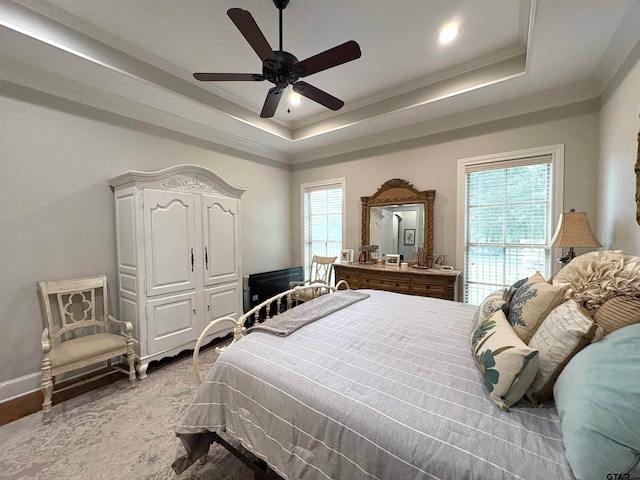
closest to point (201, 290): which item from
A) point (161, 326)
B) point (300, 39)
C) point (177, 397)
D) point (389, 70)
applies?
point (161, 326)

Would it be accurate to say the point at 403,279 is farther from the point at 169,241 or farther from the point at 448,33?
the point at 169,241

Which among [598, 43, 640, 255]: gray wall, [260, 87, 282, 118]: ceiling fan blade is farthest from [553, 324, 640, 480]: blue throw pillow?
[260, 87, 282, 118]: ceiling fan blade

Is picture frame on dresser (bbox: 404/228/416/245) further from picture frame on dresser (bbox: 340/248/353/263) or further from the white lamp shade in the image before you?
the white lamp shade

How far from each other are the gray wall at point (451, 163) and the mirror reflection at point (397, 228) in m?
0.22

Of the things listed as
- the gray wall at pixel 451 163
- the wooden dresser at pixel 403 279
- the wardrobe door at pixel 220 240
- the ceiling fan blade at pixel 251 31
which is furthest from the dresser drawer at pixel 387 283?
the ceiling fan blade at pixel 251 31

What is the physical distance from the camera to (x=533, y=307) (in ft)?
4.18

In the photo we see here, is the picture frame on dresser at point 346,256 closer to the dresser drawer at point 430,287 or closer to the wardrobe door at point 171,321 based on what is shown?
the dresser drawer at point 430,287

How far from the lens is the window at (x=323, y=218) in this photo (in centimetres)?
441

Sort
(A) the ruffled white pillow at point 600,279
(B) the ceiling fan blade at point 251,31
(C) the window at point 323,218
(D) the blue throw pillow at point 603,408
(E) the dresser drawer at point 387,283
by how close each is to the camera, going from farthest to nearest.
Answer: (C) the window at point 323,218
(E) the dresser drawer at point 387,283
(B) the ceiling fan blade at point 251,31
(A) the ruffled white pillow at point 600,279
(D) the blue throw pillow at point 603,408

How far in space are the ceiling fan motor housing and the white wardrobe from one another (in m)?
1.50

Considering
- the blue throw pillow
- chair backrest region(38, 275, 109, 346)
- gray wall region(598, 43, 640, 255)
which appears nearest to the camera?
the blue throw pillow

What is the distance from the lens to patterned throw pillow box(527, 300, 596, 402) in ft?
3.14

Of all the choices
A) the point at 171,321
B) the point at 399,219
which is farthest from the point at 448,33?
the point at 171,321

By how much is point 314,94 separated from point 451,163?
209 centimetres
